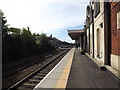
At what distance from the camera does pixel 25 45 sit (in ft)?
103

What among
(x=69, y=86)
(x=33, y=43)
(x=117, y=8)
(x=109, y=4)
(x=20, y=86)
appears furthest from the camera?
(x=33, y=43)

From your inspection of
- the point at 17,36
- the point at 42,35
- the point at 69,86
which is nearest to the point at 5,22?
the point at 17,36

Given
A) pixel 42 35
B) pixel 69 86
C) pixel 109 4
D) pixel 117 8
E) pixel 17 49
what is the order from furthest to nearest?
pixel 42 35 → pixel 17 49 → pixel 109 4 → pixel 117 8 → pixel 69 86

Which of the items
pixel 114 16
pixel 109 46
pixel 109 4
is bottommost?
pixel 109 46

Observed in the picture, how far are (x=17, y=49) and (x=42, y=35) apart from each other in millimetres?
28455

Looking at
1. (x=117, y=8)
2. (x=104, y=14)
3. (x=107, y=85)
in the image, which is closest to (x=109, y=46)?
(x=104, y=14)

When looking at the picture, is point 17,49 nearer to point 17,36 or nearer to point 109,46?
point 17,36

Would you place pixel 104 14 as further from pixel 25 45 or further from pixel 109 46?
pixel 25 45

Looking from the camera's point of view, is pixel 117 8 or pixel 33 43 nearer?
pixel 117 8

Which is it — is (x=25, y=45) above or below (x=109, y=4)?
below

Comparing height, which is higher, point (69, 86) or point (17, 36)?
point (17, 36)

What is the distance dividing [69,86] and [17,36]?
72.9 feet

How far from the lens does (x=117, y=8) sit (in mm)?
10648

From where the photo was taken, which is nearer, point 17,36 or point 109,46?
point 109,46
